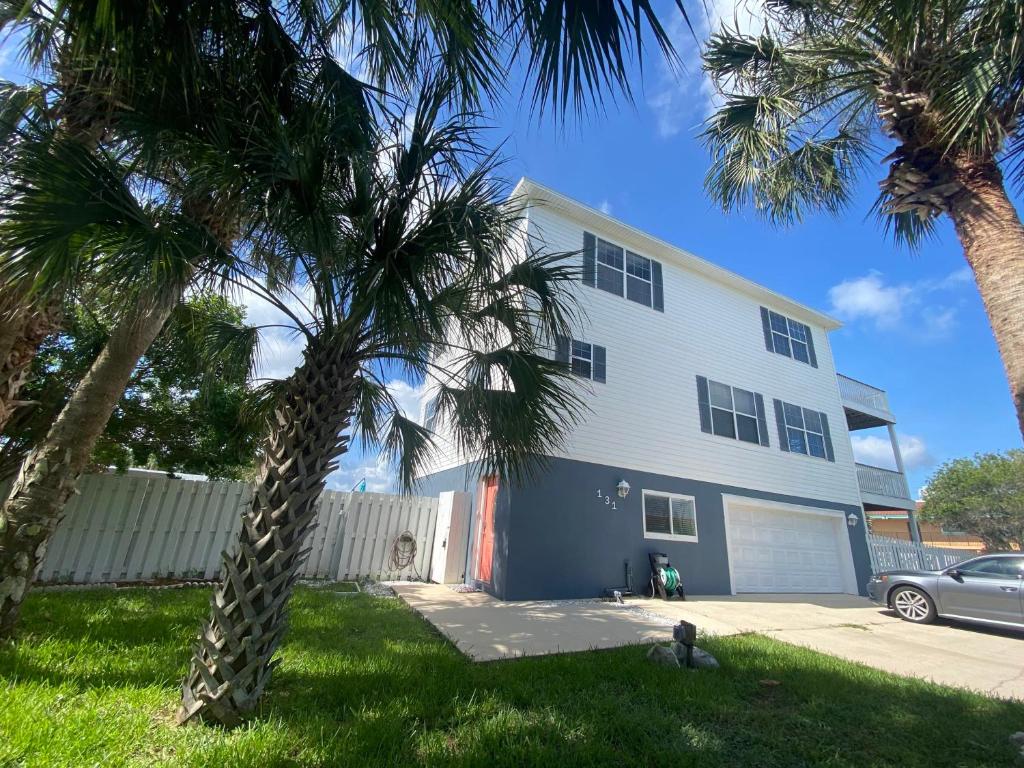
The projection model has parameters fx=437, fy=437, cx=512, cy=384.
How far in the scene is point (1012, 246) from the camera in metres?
3.53

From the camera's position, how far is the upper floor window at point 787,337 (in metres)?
13.3

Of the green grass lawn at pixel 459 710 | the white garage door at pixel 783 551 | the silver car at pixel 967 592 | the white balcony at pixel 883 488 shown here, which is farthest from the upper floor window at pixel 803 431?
the green grass lawn at pixel 459 710

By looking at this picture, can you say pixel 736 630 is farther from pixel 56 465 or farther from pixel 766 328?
pixel 766 328

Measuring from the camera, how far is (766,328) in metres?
13.3

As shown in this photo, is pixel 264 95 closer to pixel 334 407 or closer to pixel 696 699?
pixel 334 407

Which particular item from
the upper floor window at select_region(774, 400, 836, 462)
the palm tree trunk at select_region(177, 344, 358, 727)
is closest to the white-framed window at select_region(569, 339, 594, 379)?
the palm tree trunk at select_region(177, 344, 358, 727)

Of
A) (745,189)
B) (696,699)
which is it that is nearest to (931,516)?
(745,189)

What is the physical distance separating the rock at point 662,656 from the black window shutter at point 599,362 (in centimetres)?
581

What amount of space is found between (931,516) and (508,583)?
3589 centimetres

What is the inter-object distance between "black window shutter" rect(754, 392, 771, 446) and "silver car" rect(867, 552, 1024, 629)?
408 cm

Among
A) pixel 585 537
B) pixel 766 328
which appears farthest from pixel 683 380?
pixel 585 537

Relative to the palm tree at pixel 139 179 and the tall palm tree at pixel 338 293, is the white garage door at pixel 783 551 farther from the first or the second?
the palm tree at pixel 139 179

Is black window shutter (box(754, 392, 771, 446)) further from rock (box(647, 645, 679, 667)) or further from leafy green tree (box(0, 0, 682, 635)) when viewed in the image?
leafy green tree (box(0, 0, 682, 635))

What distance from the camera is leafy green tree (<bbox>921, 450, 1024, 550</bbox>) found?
25.9 meters
